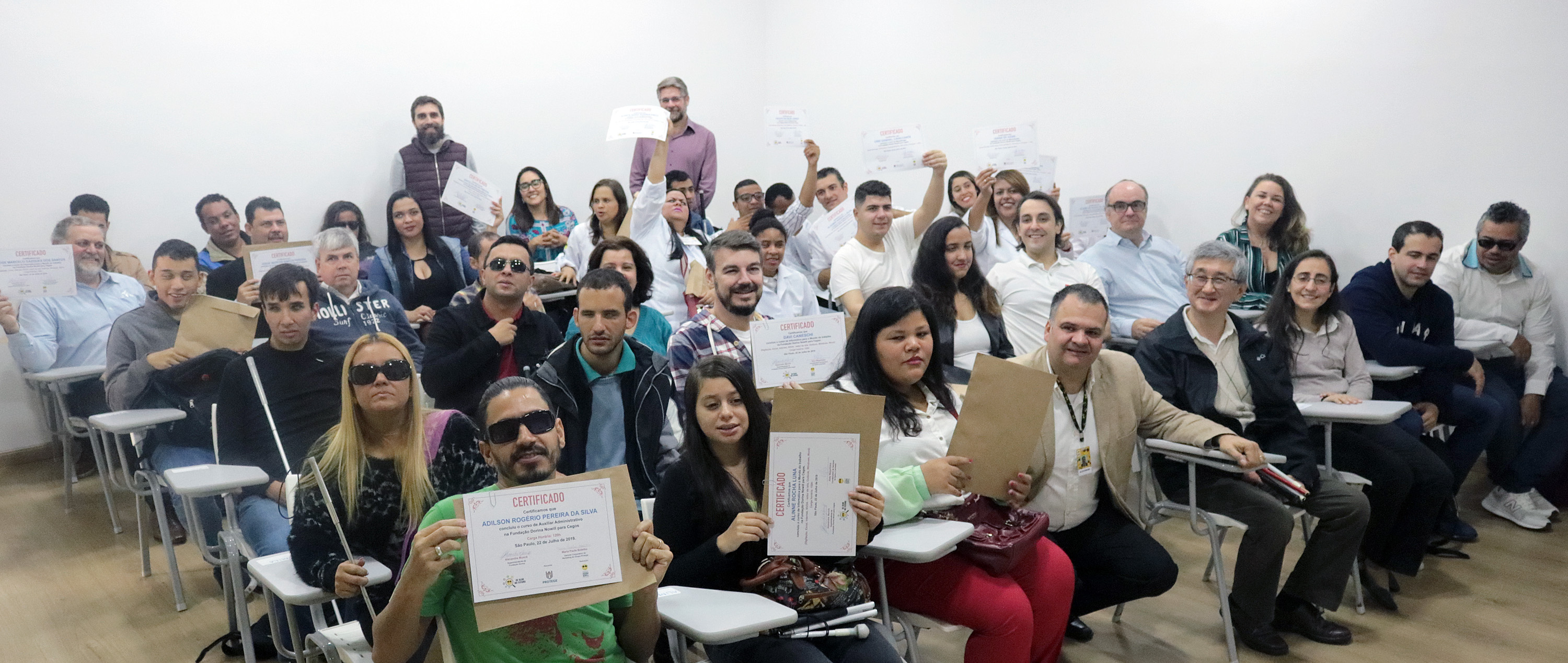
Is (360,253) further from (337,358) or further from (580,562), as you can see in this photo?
(580,562)

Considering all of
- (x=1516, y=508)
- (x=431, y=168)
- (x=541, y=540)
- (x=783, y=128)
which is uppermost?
(x=783, y=128)

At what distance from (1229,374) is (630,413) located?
6.55ft

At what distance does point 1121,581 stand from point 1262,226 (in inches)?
120

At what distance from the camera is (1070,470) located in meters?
2.89

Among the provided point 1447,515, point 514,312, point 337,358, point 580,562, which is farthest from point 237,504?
point 1447,515

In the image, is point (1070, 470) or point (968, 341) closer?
point (1070, 470)

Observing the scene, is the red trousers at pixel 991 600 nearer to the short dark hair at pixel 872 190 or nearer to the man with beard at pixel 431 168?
the short dark hair at pixel 872 190

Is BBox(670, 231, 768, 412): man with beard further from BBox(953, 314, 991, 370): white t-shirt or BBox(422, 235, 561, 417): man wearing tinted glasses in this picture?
BBox(953, 314, 991, 370): white t-shirt

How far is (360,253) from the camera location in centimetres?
580

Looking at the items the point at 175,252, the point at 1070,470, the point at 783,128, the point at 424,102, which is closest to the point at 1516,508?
the point at 1070,470

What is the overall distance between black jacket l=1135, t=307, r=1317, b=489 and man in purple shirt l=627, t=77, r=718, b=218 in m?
3.99

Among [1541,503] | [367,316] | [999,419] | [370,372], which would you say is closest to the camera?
[370,372]

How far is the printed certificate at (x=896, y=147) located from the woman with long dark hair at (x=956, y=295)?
1418mm

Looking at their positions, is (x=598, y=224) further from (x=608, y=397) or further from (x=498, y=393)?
(x=498, y=393)
